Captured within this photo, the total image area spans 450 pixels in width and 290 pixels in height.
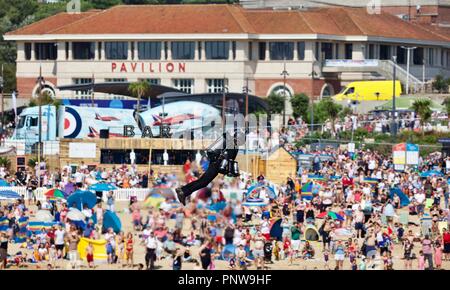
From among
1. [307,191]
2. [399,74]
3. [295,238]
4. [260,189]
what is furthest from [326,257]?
[399,74]

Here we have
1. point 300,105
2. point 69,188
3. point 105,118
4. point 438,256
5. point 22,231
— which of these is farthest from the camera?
point 300,105

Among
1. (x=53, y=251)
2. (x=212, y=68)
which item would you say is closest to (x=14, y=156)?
(x=53, y=251)

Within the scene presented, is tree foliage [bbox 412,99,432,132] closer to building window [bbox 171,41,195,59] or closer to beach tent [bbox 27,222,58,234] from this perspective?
building window [bbox 171,41,195,59]

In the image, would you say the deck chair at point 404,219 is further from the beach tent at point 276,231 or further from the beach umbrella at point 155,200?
the beach umbrella at point 155,200

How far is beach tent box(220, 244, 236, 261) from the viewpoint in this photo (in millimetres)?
35625

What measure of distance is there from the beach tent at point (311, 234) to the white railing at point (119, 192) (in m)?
5.02

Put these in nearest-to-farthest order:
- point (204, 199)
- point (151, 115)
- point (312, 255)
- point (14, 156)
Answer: point (204, 199) → point (312, 255) → point (14, 156) → point (151, 115)

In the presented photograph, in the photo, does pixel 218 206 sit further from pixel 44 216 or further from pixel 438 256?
pixel 44 216

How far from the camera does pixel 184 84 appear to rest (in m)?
104

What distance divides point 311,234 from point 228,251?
22.9 feet

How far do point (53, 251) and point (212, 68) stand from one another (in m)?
65.6

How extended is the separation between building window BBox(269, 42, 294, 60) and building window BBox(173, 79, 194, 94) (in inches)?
→ 254
